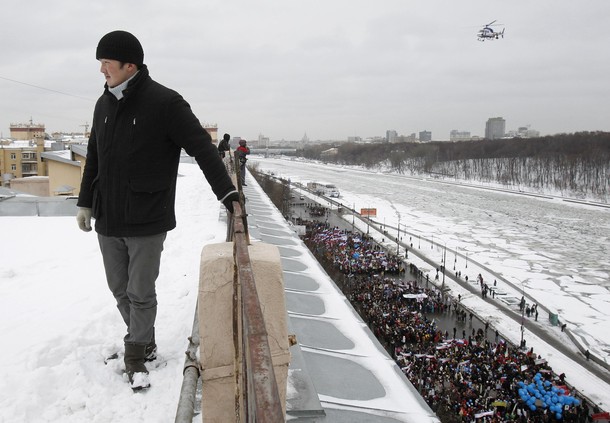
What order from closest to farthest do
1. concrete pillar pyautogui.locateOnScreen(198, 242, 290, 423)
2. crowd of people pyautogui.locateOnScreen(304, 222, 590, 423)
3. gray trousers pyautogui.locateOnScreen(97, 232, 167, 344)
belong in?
concrete pillar pyautogui.locateOnScreen(198, 242, 290, 423) < gray trousers pyautogui.locateOnScreen(97, 232, 167, 344) < crowd of people pyautogui.locateOnScreen(304, 222, 590, 423)

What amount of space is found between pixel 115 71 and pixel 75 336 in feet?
5.78

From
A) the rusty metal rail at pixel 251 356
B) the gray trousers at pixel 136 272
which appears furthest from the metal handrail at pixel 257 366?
the gray trousers at pixel 136 272

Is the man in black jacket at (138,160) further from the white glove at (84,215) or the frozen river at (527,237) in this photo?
the frozen river at (527,237)

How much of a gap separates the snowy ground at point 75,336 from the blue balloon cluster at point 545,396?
10950mm

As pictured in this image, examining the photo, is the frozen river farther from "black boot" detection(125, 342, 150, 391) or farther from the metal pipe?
the metal pipe

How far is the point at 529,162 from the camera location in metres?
79.8

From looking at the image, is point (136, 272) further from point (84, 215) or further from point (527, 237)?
point (527, 237)

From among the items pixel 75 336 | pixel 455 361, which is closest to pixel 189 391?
pixel 75 336

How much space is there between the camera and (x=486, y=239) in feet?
119

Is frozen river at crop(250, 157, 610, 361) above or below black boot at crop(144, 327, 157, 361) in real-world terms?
below

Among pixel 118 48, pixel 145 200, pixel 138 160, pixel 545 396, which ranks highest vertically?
pixel 118 48

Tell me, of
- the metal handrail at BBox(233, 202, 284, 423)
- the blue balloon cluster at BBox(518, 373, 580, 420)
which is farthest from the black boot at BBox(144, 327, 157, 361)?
the blue balloon cluster at BBox(518, 373, 580, 420)

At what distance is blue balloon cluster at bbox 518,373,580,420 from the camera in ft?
40.1

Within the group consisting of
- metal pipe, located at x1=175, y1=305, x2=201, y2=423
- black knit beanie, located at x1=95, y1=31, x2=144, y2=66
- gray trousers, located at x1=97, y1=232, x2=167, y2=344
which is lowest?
metal pipe, located at x1=175, y1=305, x2=201, y2=423
